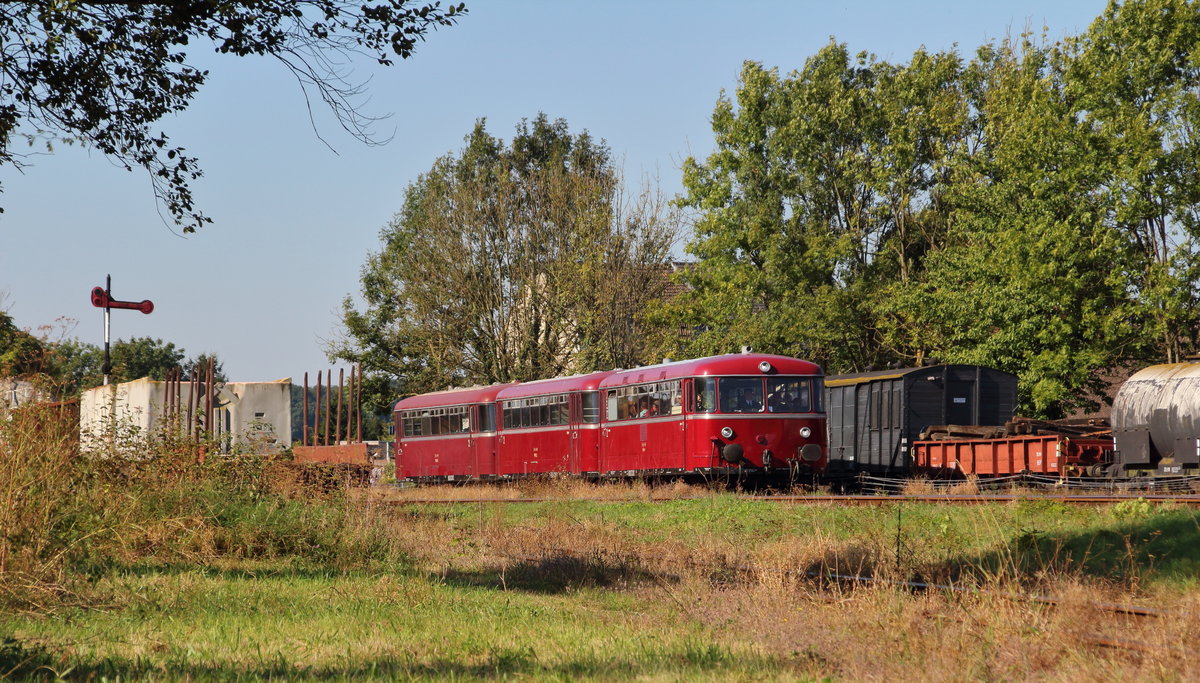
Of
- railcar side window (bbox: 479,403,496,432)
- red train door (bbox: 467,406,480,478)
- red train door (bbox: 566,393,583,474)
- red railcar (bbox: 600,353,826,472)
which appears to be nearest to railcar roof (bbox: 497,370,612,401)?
red train door (bbox: 566,393,583,474)

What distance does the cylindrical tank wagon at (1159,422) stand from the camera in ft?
A: 70.6

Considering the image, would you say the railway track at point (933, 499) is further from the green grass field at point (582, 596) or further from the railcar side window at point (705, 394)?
the railcar side window at point (705, 394)

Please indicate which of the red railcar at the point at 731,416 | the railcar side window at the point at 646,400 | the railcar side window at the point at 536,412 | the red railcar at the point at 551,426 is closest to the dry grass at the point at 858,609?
the red railcar at the point at 731,416

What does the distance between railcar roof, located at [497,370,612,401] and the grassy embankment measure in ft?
33.3

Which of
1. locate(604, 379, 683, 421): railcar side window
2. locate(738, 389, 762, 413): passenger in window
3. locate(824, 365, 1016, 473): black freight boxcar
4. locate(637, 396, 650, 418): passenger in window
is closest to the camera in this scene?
locate(738, 389, 762, 413): passenger in window

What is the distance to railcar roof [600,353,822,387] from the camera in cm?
2464

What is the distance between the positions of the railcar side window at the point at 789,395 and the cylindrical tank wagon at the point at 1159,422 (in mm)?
6037

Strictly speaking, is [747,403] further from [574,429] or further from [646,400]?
[574,429]

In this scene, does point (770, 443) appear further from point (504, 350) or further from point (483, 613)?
point (504, 350)

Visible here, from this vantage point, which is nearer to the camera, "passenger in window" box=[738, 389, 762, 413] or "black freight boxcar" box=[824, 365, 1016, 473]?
"passenger in window" box=[738, 389, 762, 413]

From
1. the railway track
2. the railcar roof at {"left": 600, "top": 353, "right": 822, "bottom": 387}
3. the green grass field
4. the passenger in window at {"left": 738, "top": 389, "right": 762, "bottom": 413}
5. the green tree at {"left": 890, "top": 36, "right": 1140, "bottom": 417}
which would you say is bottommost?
the green grass field

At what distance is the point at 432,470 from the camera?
34.9 m

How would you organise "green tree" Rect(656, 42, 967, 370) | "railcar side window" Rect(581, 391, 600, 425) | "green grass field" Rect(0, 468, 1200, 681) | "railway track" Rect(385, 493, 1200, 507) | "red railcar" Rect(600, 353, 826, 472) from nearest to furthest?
"green grass field" Rect(0, 468, 1200, 681) → "railway track" Rect(385, 493, 1200, 507) → "red railcar" Rect(600, 353, 826, 472) → "railcar side window" Rect(581, 391, 600, 425) → "green tree" Rect(656, 42, 967, 370)

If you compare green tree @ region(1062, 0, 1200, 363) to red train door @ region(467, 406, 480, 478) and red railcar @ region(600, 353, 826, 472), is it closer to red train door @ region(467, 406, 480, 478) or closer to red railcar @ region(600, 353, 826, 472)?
red railcar @ region(600, 353, 826, 472)
